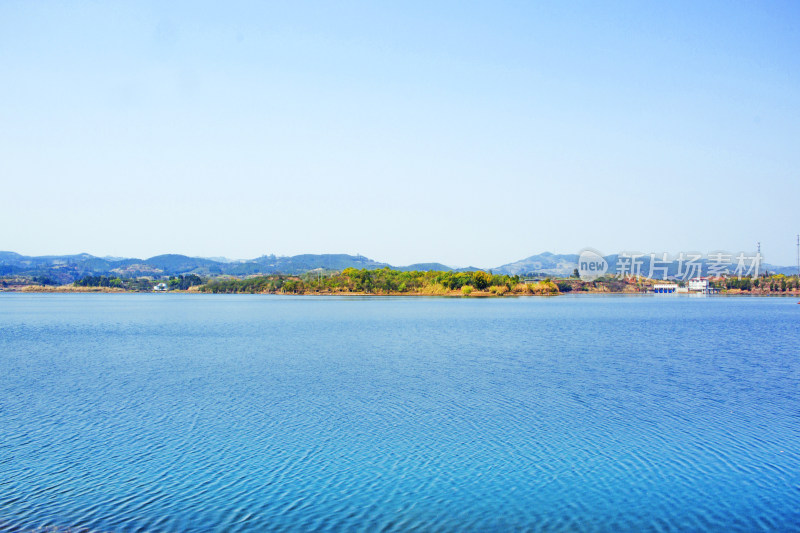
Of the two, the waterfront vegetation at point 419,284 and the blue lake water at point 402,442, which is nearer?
the blue lake water at point 402,442

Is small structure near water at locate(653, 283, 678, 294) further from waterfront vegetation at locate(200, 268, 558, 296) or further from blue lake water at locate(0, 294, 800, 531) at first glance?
blue lake water at locate(0, 294, 800, 531)

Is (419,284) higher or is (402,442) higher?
(419,284)

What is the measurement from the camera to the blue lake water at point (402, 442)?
10.2 metres

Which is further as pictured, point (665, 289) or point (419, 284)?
point (665, 289)

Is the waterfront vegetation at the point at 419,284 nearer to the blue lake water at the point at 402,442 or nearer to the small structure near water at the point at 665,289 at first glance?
the small structure near water at the point at 665,289

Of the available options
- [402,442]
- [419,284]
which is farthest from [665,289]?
[402,442]

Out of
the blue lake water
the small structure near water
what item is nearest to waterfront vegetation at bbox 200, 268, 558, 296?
the small structure near water

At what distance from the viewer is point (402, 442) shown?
14.7m

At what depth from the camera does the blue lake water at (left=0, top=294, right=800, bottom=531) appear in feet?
33.4

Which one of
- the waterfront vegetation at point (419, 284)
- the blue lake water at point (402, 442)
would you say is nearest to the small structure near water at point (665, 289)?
the waterfront vegetation at point (419, 284)

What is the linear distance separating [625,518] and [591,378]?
14934 millimetres

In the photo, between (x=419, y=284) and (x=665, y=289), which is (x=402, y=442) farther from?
(x=665, y=289)

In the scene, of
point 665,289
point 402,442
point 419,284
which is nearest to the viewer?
point 402,442

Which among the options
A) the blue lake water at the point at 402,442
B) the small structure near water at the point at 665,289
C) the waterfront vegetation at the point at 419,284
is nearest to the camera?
the blue lake water at the point at 402,442
